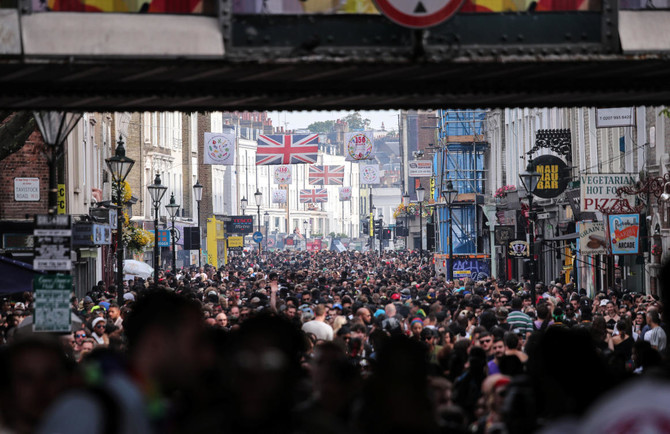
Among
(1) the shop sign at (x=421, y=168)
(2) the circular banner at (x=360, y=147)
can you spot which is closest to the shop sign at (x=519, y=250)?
(1) the shop sign at (x=421, y=168)

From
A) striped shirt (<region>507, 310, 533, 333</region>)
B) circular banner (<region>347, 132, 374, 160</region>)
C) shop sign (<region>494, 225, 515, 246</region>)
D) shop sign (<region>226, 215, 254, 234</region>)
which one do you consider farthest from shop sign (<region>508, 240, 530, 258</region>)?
circular banner (<region>347, 132, 374, 160</region>)

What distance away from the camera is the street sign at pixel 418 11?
8.45 meters

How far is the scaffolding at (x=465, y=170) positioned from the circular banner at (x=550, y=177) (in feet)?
83.7

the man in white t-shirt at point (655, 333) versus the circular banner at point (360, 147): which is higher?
the circular banner at point (360, 147)

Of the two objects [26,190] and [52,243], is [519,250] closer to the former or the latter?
[26,190]

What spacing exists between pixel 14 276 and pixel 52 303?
19.6ft

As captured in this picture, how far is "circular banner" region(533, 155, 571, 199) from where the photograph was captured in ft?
124

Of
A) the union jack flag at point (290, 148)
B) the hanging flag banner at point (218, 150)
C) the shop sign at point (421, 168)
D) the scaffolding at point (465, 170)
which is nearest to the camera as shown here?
the hanging flag banner at point (218, 150)

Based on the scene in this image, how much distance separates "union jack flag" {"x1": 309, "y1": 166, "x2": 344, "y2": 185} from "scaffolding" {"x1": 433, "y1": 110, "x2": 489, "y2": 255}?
4325cm

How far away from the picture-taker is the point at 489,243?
62.0 m

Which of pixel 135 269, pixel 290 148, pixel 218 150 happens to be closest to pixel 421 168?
pixel 290 148

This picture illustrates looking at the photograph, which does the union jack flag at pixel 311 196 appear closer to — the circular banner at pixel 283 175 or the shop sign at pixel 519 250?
the circular banner at pixel 283 175

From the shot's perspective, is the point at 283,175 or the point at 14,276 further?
the point at 283,175

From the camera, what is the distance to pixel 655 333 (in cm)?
1589
